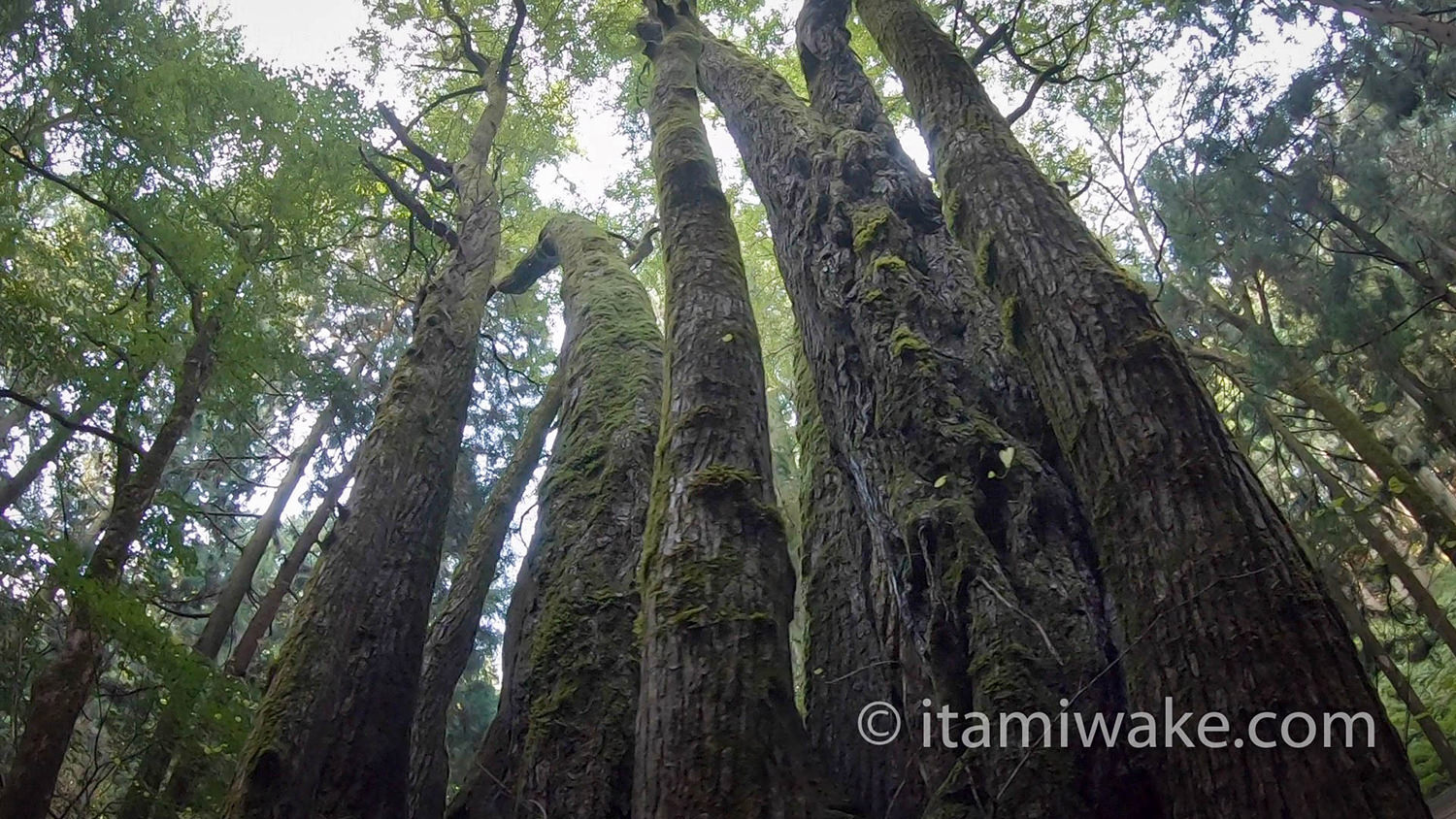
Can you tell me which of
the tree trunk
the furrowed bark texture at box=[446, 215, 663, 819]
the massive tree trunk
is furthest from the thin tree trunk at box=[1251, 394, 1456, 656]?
the massive tree trunk

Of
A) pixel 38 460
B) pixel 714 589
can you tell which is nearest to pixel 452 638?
pixel 714 589

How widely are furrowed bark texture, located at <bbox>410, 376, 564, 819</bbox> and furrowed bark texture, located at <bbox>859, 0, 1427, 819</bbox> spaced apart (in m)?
3.07

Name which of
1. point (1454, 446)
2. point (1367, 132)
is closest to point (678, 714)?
point (1454, 446)

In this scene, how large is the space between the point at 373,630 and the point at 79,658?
221 cm

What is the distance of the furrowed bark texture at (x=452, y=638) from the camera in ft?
13.2

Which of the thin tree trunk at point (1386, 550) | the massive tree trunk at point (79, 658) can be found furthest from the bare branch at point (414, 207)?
the thin tree trunk at point (1386, 550)

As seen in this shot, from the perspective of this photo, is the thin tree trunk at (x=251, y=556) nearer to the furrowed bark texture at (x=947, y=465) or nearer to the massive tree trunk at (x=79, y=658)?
the massive tree trunk at (x=79, y=658)

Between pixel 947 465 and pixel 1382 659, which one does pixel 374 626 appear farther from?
pixel 1382 659

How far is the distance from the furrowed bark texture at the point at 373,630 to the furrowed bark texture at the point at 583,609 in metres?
0.40

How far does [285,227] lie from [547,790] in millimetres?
5324

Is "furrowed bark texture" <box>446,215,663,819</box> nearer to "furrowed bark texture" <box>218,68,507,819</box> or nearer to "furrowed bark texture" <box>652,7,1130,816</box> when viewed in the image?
"furrowed bark texture" <box>218,68,507,819</box>

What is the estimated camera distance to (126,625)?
4.27 metres

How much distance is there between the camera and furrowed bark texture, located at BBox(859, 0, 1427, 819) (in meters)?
1.65

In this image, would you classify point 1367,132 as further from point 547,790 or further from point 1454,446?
point 547,790
